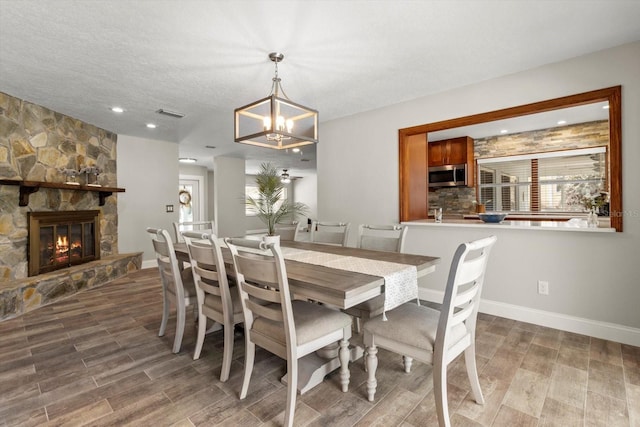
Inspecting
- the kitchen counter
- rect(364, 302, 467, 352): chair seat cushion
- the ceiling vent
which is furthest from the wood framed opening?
the ceiling vent

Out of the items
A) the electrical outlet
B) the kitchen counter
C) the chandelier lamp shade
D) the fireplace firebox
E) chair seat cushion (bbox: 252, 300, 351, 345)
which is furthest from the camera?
the fireplace firebox

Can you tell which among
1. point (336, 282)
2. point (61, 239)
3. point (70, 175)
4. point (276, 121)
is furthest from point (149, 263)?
point (336, 282)

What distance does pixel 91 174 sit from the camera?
4.54 meters

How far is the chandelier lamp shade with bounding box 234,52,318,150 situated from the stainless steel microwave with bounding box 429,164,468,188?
389 centimetres

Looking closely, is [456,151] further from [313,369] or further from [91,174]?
[91,174]

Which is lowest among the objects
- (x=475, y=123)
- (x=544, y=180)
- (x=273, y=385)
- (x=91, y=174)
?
(x=273, y=385)

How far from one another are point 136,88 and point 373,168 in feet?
9.12

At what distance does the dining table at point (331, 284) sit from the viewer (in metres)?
1.52

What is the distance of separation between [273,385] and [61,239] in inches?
152

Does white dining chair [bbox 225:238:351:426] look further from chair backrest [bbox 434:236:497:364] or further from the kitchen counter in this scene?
the kitchen counter

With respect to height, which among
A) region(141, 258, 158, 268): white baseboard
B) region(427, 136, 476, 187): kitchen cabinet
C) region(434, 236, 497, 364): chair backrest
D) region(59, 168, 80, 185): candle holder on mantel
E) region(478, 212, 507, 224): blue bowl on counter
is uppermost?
region(427, 136, 476, 187): kitchen cabinet

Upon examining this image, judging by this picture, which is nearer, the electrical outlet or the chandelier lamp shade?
the chandelier lamp shade

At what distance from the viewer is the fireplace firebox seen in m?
3.71

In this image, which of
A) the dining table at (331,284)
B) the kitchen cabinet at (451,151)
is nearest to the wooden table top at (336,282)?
the dining table at (331,284)
